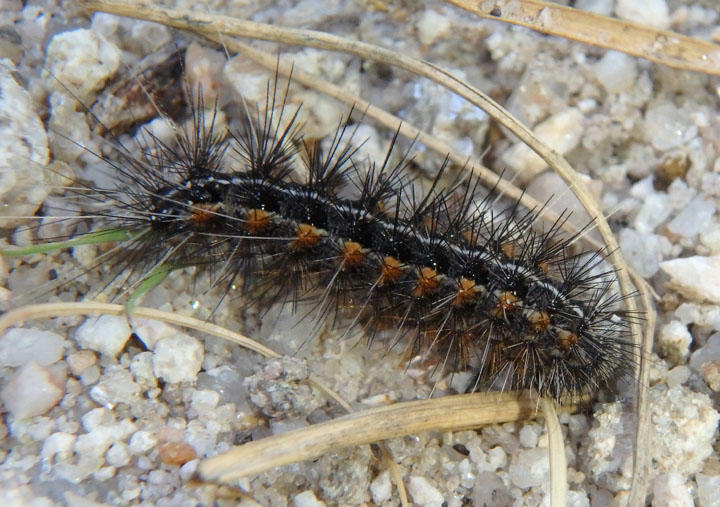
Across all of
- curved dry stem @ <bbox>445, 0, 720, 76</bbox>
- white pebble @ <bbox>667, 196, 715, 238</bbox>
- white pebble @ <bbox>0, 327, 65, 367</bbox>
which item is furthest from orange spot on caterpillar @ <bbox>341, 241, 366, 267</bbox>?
white pebble @ <bbox>667, 196, 715, 238</bbox>

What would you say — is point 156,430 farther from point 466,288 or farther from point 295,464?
point 466,288

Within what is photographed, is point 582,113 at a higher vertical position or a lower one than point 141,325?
higher

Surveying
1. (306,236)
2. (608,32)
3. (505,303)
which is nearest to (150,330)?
(306,236)

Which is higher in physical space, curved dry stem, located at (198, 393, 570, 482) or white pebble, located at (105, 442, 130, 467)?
curved dry stem, located at (198, 393, 570, 482)

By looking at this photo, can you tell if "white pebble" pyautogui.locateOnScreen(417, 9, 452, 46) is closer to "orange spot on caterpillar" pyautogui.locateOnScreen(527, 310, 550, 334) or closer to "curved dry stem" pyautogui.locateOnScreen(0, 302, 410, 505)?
"orange spot on caterpillar" pyautogui.locateOnScreen(527, 310, 550, 334)

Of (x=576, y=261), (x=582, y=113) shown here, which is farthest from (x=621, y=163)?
(x=576, y=261)

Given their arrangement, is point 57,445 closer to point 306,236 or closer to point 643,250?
point 306,236
